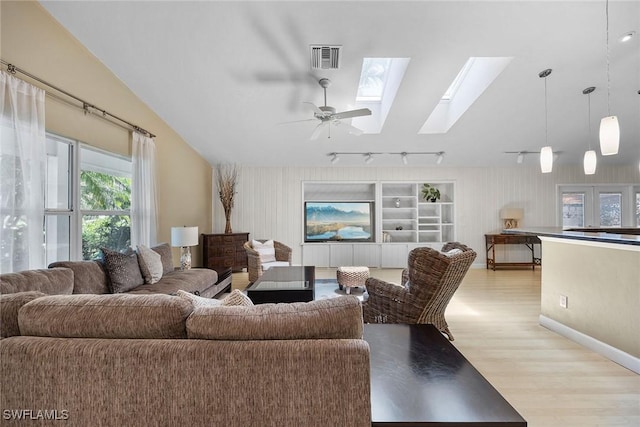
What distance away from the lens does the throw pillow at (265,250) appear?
5332 millimetres

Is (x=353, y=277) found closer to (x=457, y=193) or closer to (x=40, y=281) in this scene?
(x=40, y=281)

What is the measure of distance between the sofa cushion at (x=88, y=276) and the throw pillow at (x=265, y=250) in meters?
2.67

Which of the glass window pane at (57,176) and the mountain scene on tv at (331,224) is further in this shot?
the mountain scene on tv at (331,224)

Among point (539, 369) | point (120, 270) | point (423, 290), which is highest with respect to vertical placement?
point (120, 270)

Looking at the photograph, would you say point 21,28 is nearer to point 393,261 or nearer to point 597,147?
point 393,261

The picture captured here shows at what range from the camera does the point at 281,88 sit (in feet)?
12.8

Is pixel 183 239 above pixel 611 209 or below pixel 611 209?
below

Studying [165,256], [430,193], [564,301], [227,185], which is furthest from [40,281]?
[430,193]

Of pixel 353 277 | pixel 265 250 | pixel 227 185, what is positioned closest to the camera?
pixel 353 277

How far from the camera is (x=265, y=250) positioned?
541 cm

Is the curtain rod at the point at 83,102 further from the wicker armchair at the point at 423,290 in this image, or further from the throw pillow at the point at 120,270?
the wicker armchair at the point at 423,290

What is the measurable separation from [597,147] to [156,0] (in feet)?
26.6

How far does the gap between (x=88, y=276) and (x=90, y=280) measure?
4cm

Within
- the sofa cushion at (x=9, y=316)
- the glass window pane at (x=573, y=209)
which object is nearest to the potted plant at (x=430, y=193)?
the glass window pane at (x=573, y=209)
